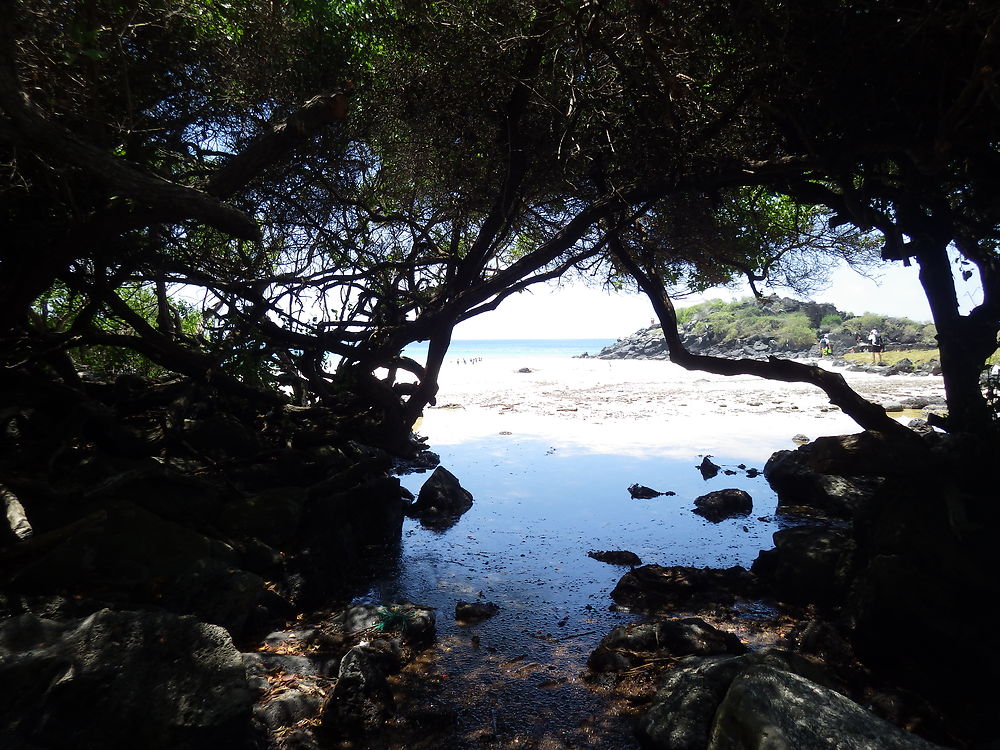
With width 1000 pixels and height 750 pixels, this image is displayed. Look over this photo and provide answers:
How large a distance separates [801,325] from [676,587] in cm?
5691

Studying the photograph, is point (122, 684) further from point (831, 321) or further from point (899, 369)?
point (831, 321)

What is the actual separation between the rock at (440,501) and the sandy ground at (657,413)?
5001mm

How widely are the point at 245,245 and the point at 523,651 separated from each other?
7.05m

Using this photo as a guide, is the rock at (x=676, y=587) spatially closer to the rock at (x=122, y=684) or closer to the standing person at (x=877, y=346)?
the rock at (x=122, y=684)

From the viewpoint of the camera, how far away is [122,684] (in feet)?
9.58

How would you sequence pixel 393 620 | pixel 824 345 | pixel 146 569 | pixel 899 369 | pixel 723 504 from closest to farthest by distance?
pixel 146 569
pixel 393 620
pixel 723 504
pixel 899 369
pixel 824 345

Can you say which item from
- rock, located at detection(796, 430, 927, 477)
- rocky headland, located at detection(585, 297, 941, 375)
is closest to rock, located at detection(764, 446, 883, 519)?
rock, located at detection(796, 430, 927, 477)

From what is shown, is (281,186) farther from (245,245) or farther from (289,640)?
(289,640)

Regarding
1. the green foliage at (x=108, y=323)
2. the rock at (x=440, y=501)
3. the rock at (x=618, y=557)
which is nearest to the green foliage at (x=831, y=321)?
the rock at (x=440, y=501)

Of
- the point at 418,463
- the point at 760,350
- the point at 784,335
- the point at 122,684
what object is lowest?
the point at 418,463

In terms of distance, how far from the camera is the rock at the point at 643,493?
9.56m

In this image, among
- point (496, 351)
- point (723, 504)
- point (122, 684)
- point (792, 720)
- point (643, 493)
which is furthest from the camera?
point (496, 351)

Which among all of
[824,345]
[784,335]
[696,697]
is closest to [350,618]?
[696,697]

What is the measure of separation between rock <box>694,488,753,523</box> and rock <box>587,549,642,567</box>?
2.17 meters
